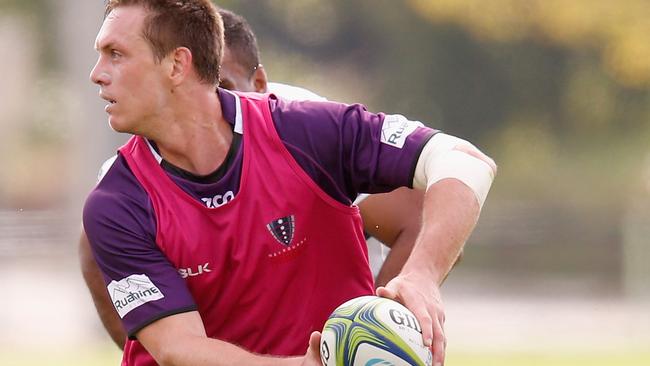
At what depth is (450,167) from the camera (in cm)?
472

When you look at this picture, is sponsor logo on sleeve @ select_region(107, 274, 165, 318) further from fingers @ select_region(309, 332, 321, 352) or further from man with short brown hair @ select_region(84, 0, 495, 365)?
fingers @ select_region(309, 332, 321, 352)

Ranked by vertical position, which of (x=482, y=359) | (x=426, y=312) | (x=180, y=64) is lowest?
(x=482, y=359)

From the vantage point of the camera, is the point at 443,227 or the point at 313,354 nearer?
the point at 313,354

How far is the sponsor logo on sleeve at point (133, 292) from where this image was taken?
4.88 meters

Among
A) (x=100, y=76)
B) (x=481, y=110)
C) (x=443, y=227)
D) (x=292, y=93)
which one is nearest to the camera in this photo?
(x=443, y=227)

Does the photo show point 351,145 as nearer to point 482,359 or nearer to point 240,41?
point 240,41

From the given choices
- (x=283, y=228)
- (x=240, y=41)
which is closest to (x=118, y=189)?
(x=283, y=228)

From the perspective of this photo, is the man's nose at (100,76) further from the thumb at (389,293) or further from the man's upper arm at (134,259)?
the thumb at (389,293)

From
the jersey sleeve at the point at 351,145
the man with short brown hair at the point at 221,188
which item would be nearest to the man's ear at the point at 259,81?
the man with short brown hair at the point at 221,188

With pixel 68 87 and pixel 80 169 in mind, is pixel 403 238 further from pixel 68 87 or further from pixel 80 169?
pixel 68 87

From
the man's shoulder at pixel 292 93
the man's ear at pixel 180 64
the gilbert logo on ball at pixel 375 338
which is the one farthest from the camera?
the man's shoulder at pixel 292 93

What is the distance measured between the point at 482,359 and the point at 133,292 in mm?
8502

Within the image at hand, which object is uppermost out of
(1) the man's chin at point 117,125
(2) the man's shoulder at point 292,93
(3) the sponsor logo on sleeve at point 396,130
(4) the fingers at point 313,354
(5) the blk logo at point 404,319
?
(3) the sponsor logo on sleeve at point 396,130

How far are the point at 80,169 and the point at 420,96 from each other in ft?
19.1
